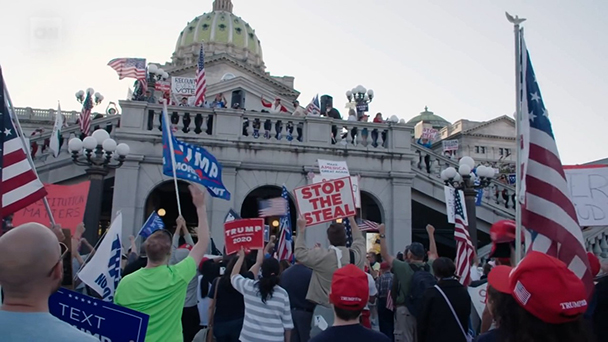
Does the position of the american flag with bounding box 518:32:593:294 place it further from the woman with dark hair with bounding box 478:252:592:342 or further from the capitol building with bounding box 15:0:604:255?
the capitol building with bounding box 15:0:604:255

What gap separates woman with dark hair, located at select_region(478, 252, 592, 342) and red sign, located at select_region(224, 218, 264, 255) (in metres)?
5.29

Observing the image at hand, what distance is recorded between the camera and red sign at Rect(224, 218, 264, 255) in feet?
25.5

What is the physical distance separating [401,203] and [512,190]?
445 cm

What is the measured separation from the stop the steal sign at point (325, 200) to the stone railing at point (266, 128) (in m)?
7.86

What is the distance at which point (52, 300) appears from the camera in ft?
12.7

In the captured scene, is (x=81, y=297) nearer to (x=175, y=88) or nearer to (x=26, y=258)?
(x=26, y=258)

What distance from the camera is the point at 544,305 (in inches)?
101

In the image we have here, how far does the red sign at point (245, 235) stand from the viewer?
25.5 ft

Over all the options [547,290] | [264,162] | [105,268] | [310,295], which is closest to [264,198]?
[264,162]

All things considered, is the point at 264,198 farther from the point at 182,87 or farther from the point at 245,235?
the point at 245,235

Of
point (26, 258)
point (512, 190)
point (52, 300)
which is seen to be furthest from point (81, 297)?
point (512, 190)

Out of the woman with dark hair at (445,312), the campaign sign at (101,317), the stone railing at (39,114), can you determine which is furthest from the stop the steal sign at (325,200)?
the stone railing at (39,114)

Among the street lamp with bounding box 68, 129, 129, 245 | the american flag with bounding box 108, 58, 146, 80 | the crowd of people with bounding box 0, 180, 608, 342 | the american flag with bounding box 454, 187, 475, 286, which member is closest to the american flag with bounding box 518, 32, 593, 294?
the crowd of people with bounding box 0, 180, 608, 342

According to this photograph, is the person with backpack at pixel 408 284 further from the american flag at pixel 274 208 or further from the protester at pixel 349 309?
the american flag at pixel 274 208
